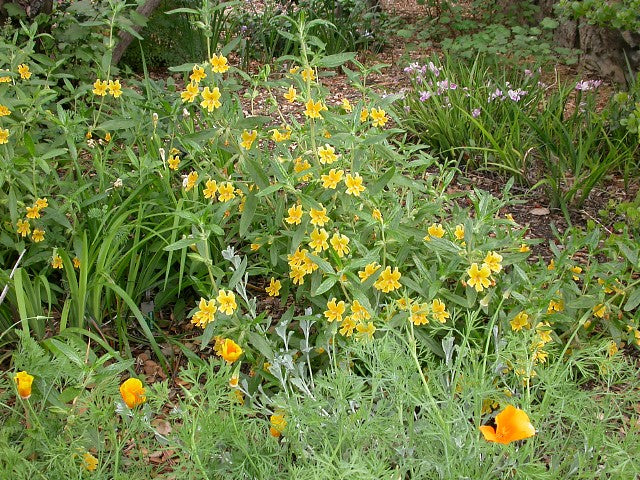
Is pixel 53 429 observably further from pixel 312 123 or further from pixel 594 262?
pixel 594 262

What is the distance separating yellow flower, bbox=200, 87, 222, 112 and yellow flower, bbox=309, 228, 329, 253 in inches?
20.3

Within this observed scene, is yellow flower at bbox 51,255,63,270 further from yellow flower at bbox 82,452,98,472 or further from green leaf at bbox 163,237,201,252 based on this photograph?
yellow flower at bbox 82,452,98,472

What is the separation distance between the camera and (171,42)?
556 centimetres

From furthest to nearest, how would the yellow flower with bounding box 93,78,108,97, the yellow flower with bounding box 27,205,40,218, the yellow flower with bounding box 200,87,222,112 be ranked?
the yellow flower with bounding box 93,78,108,97, the yellow flower with bounding box 27,205,40,218, the yellow flower with bounding box 200,87,222,112

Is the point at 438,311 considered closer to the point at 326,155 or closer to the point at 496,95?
the point at 326,155

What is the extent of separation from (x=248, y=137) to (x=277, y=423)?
105 centimetres

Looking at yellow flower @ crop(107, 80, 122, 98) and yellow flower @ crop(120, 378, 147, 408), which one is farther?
yellow flower @ crop(107, 80, 122, 98)

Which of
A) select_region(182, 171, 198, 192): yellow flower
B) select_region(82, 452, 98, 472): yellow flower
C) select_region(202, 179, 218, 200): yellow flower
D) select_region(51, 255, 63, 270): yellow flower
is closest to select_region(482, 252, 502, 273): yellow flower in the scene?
select_region(202, 179, 218, 200): yellow flower

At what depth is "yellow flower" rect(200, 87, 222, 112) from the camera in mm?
2355

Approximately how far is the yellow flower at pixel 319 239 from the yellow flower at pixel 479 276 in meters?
0.44

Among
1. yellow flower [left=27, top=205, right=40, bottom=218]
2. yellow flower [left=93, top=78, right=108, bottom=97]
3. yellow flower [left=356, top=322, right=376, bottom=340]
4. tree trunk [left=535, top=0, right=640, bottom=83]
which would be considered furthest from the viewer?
tree trunk [left=535, top=0, right=640, bottom=83]

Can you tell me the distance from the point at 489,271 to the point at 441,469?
2.61ft

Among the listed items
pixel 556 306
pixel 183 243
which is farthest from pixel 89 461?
pixel 556 306

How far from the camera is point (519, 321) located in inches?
92.9
